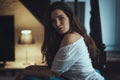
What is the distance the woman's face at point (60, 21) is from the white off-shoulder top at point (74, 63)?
0.41 ft

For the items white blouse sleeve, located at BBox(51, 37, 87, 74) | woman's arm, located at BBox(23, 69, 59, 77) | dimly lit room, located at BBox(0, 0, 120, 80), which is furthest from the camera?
dimly lit room, located at BBox(0, 0, 120, 80)

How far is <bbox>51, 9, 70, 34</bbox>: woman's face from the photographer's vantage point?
1933 millimetres

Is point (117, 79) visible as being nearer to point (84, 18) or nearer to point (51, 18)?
point (84, 18)

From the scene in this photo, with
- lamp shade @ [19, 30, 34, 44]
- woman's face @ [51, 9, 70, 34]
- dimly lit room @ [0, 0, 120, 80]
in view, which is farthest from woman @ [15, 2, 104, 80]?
lamp shade @ [19, 30, 34, 44]

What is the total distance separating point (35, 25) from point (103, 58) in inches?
67.3

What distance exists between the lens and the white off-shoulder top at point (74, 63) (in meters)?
1.87

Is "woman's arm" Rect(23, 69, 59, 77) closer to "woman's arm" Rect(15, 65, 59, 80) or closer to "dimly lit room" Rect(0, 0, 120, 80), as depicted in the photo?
"woman's arm" Rect(15, 65, 59, 80)

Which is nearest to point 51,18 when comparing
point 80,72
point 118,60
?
Answer: point 80,72

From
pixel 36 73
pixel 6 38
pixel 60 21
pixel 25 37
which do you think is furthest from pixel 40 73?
pixel 6 38

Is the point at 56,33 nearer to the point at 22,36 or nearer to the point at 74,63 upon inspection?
the point at 74,63

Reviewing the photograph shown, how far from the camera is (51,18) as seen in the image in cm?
198

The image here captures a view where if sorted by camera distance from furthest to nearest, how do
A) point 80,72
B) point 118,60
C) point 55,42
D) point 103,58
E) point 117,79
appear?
point 118,60 → point 117,79 → point 103,58 → point 55,42 → point 80,72

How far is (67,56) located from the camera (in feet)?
6.11

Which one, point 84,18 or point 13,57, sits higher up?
point 84,18
